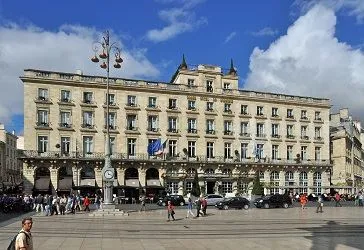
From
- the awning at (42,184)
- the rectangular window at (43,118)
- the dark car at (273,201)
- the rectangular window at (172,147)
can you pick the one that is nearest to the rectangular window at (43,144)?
the rectangular window at (43,118)

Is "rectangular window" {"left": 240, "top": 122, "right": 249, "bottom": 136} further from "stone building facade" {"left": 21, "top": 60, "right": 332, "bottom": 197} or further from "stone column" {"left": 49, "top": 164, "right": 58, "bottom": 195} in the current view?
"stone column" {"left": 49, "top": 164, "right": 58, "bottom": 195}

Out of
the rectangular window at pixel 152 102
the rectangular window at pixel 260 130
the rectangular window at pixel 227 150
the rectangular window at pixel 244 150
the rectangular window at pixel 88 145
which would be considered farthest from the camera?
the rectangular window at pixel 260 130

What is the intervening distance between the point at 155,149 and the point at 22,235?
5233cm

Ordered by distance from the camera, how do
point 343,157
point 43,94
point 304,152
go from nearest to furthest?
1. point 43,94
2. point 304,152
3. point 343,157

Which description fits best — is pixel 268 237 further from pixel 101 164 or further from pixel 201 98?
pixel 201 98

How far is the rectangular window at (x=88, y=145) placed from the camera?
6606cm

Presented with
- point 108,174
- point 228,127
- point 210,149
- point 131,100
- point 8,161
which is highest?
point 131,100

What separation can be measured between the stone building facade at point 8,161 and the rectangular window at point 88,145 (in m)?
43.2

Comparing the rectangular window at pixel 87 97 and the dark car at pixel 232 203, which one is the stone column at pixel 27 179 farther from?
the dark car at pixel 232 203

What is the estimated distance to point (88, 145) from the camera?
6644 cm

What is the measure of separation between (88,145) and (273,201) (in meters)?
28.6

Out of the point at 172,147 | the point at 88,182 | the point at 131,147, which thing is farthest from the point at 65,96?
the point at 172,147

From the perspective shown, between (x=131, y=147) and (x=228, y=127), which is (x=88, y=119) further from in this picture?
(x=228, y=127)

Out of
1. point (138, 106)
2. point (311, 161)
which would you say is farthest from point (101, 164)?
point (311, 161)
